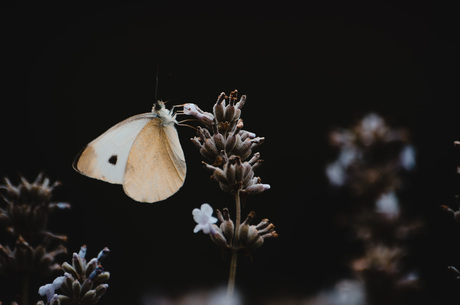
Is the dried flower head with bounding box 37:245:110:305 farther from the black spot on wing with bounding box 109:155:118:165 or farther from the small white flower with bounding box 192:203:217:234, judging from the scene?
the black spot on wing with bounding box 109:155:118:165

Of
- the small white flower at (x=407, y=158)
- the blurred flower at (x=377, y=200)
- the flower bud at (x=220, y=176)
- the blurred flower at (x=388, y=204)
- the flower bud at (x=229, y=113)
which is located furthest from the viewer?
the small white flower at (x=407, y=158)

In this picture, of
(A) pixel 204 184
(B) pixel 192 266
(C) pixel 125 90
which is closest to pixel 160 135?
(B) pixel 192 266

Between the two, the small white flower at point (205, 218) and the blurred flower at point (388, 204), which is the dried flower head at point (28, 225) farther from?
the blurred flower at point (388, 204)

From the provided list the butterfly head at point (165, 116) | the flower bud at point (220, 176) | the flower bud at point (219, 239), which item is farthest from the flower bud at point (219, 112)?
the butterfly head at point (165, 116)

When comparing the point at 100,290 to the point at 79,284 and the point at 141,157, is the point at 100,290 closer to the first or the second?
the point at 79,284

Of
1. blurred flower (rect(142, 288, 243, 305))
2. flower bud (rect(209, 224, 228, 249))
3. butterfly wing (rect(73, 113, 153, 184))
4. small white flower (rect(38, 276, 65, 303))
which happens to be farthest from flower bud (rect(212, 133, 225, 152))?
butterfly wing (rect(73, 113, 153, 184))

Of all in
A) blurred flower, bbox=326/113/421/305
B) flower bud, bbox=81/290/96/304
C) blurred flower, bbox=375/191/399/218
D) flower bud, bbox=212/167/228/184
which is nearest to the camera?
flower bud, bbox=81/290/96/304
